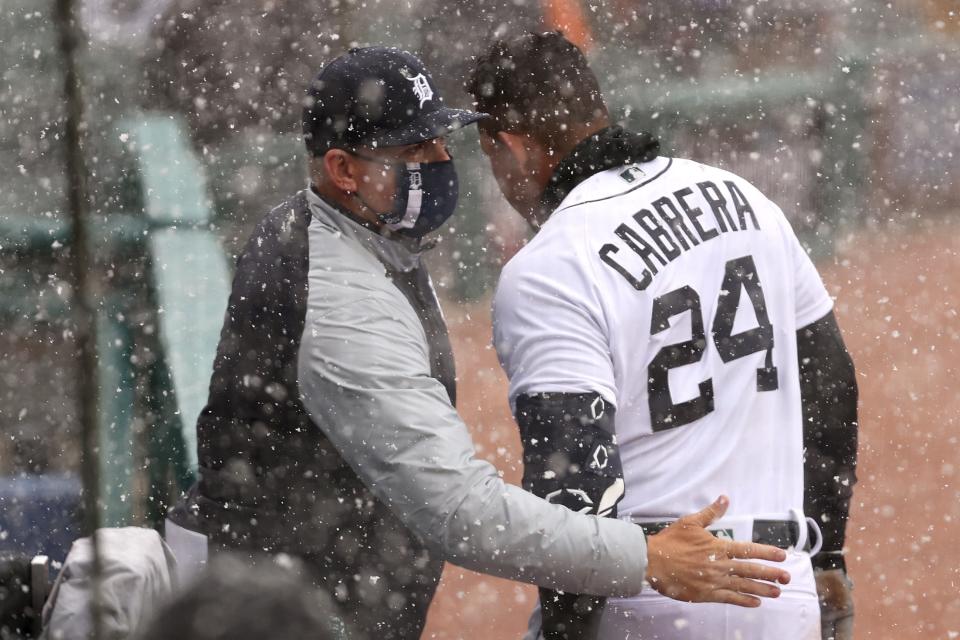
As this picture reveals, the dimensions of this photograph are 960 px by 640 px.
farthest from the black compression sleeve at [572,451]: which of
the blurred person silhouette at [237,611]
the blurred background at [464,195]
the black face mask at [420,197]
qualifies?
the blurred background at [464,195]

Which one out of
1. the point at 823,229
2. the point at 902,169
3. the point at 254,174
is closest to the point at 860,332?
the point at 823,229

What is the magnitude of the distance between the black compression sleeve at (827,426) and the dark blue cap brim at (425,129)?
26.4 inches

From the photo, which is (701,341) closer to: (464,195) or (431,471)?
(431,471)

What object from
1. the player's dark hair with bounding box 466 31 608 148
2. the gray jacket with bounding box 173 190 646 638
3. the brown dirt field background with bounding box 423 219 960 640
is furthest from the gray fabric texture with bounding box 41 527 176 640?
the brown dirt field background with bounding box 423 219 960 640

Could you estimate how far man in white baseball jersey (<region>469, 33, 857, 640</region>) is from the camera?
1.78 meters

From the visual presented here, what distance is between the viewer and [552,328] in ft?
5.87

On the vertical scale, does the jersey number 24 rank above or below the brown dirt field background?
above

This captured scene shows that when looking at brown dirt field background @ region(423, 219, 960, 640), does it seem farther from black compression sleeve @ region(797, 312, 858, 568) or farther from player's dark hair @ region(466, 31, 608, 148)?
player's dark hair @ region(466, 31, 608, 148)

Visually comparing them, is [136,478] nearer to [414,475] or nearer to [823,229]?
[414,475]

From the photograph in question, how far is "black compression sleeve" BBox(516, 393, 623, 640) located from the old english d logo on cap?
Result: 0.54m

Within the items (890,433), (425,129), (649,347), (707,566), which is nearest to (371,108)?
(425,129)

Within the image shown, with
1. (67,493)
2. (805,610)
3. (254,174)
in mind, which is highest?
(254,174)

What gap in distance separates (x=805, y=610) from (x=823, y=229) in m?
4.83

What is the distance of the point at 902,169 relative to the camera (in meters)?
6.73
